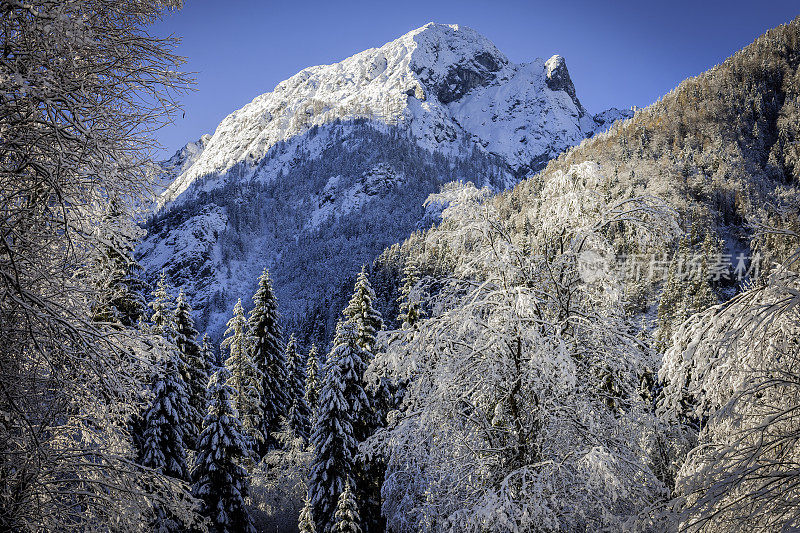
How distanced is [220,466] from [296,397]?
1383 centimetres

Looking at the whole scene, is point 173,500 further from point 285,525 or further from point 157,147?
point 285,525

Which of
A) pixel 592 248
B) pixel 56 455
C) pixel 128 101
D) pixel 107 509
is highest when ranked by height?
pixel 128 101

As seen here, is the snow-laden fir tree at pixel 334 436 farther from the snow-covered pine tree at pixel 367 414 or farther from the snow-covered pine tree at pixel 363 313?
the snow-covered pine tree at pixel 363 313

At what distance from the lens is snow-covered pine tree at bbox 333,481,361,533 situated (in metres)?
13.3

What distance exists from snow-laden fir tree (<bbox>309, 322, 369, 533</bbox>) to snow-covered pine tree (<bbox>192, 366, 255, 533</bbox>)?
2721 mm

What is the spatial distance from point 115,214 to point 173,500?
3.41m

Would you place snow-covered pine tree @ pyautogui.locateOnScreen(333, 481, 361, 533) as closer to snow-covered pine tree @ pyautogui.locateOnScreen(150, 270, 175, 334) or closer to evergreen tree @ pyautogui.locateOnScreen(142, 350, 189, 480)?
evergreen tree @ pyautogui.locateOnScreen(142, 350, 189, 480)

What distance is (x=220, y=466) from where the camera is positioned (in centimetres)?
1466

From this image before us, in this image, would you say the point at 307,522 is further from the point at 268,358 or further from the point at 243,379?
the point at 268,358

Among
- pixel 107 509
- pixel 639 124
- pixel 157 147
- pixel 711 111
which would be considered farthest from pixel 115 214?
pixel 711 111

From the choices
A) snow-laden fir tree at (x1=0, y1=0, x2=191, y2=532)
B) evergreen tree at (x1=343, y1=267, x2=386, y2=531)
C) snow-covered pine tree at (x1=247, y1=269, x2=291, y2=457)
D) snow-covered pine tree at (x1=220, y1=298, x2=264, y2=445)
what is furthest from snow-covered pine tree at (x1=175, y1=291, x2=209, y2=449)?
snow-laden fir tree at (x1=0, y1=0, x2=191, y2=532)

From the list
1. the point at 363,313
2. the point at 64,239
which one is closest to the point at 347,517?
the point at 363,313

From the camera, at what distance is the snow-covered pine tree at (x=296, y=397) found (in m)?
26.4

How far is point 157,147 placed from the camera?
4.29 meters
